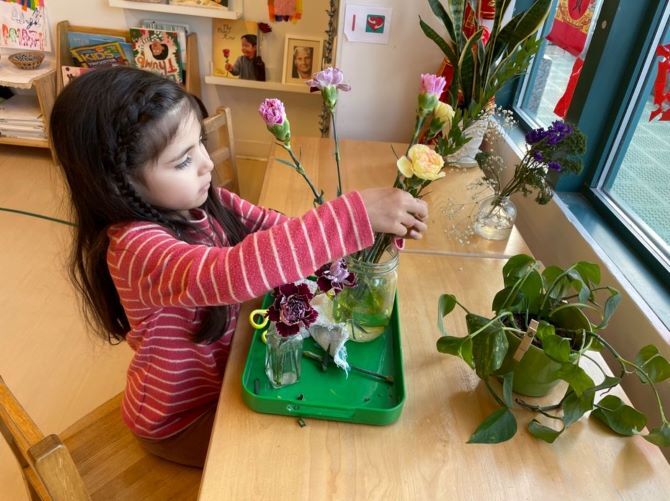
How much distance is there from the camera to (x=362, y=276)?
0.86 meters

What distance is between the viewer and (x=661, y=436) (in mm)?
722

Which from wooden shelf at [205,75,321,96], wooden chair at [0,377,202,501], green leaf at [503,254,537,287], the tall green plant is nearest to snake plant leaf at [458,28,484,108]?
the tall green plant

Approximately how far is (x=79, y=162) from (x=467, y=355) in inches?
27.6

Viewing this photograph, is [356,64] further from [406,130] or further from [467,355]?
[467,355]

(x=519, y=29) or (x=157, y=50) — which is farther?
(x=157, y=50)

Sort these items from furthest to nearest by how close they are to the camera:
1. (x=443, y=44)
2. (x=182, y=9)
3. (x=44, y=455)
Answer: (x=182, y=9) → (x=443, y=44) → (x=44, y=455)

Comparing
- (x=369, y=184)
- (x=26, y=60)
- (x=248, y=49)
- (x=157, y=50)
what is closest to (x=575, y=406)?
(x=369, y=184)

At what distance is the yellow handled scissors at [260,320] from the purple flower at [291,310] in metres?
0.14

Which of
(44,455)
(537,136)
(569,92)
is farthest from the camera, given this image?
(569,92)

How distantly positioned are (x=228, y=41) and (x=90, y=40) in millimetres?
755

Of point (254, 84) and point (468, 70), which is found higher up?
point (468, 70)

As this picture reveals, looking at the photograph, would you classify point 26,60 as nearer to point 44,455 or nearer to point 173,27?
point 173,27

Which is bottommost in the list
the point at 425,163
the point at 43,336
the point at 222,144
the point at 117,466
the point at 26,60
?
the point at 43,336

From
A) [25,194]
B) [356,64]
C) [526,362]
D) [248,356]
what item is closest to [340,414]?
[248,356]
